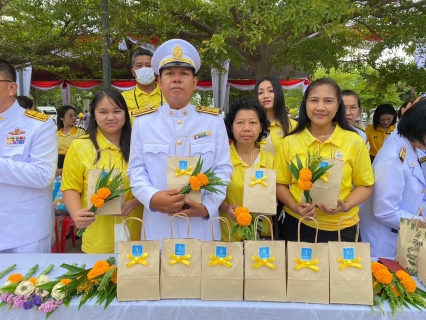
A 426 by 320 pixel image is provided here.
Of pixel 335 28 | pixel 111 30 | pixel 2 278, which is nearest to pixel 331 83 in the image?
pixel 335 28

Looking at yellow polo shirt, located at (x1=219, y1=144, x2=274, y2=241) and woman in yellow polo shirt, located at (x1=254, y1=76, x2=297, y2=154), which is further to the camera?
Answer: woman in yellow polo shirt, located at (x1=254, y1=76, x2=297, y2=154)

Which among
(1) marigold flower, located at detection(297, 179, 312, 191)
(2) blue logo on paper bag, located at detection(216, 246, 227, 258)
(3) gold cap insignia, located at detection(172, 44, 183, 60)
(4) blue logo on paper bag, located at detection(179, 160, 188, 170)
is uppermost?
(3) gold cap insignia, located at detection(172, 44, 183, 60)

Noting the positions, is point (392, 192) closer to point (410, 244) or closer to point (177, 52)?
point (410, 244)

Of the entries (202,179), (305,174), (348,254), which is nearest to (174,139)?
(202,179)

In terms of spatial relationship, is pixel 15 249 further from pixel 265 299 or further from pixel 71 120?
pixel 71 120

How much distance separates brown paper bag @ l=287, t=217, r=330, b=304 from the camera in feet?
4.80

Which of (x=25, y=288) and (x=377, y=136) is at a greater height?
(x=377, y=136)

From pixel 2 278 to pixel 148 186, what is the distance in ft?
2.86

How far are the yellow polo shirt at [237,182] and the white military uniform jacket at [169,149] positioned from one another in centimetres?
23

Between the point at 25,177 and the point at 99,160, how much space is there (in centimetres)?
43

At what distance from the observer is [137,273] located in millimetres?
1468

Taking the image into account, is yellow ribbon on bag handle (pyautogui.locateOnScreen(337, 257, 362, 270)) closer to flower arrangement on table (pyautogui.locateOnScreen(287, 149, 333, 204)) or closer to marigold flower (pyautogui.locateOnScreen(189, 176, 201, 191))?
flower arrangement on table (pyautogui.locateOnScreen(287, 149, 333, 204))

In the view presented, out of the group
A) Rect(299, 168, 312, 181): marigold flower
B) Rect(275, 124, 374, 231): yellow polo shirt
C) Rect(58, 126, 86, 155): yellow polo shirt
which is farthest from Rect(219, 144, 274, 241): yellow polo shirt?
Rect(58, 126, 86, 155): yellow polo shirt

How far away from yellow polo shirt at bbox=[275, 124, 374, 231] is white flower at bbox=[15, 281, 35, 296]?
152 centimetres
